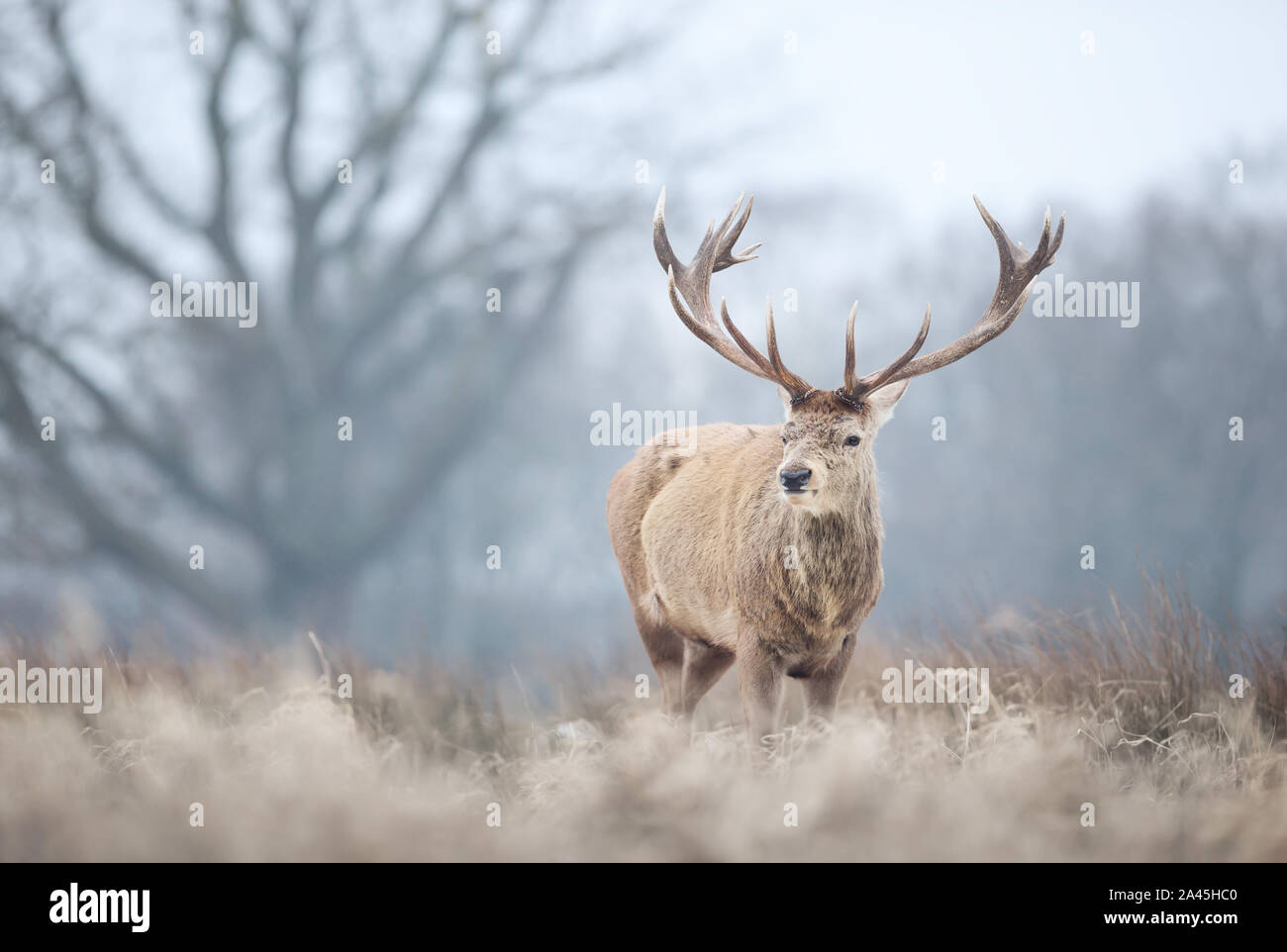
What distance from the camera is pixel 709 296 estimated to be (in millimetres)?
4480

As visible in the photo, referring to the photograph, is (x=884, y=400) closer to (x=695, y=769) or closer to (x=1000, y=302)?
(x=1000, y=302)

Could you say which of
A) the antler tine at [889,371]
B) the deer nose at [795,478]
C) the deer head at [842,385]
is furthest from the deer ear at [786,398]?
the deer nose at [795,478]

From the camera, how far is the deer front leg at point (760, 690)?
3.93 meters

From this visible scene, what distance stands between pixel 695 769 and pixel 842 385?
1442 mm

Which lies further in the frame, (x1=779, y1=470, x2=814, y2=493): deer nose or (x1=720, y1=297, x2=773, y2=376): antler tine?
(x1=720, y1=297, x2=773, y2=376): antler tine

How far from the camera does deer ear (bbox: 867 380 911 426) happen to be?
408cm

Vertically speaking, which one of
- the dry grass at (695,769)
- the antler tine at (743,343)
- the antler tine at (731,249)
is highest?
the antler tine at (731,249)

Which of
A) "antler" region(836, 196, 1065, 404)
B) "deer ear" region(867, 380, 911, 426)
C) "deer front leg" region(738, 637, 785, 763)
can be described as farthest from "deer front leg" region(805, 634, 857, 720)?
"antler" region(836, 196, 1065, 404)

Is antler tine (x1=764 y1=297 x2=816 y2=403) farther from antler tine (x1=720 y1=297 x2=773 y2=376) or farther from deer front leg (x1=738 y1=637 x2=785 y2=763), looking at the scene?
deer front leg (x1=738 y1=637 x2=785 y2=763)

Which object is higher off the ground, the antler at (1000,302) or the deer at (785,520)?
the antler at (1000,302)

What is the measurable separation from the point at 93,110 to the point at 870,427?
8415mm

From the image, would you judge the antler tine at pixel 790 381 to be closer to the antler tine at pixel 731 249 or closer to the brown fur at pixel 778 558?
the brown fur at pixel 778 558

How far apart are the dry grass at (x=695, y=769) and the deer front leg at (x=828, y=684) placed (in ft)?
0.30

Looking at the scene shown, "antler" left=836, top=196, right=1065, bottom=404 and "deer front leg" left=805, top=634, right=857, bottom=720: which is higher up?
"antler" left=836, top=196, right=1065, bottom=404
